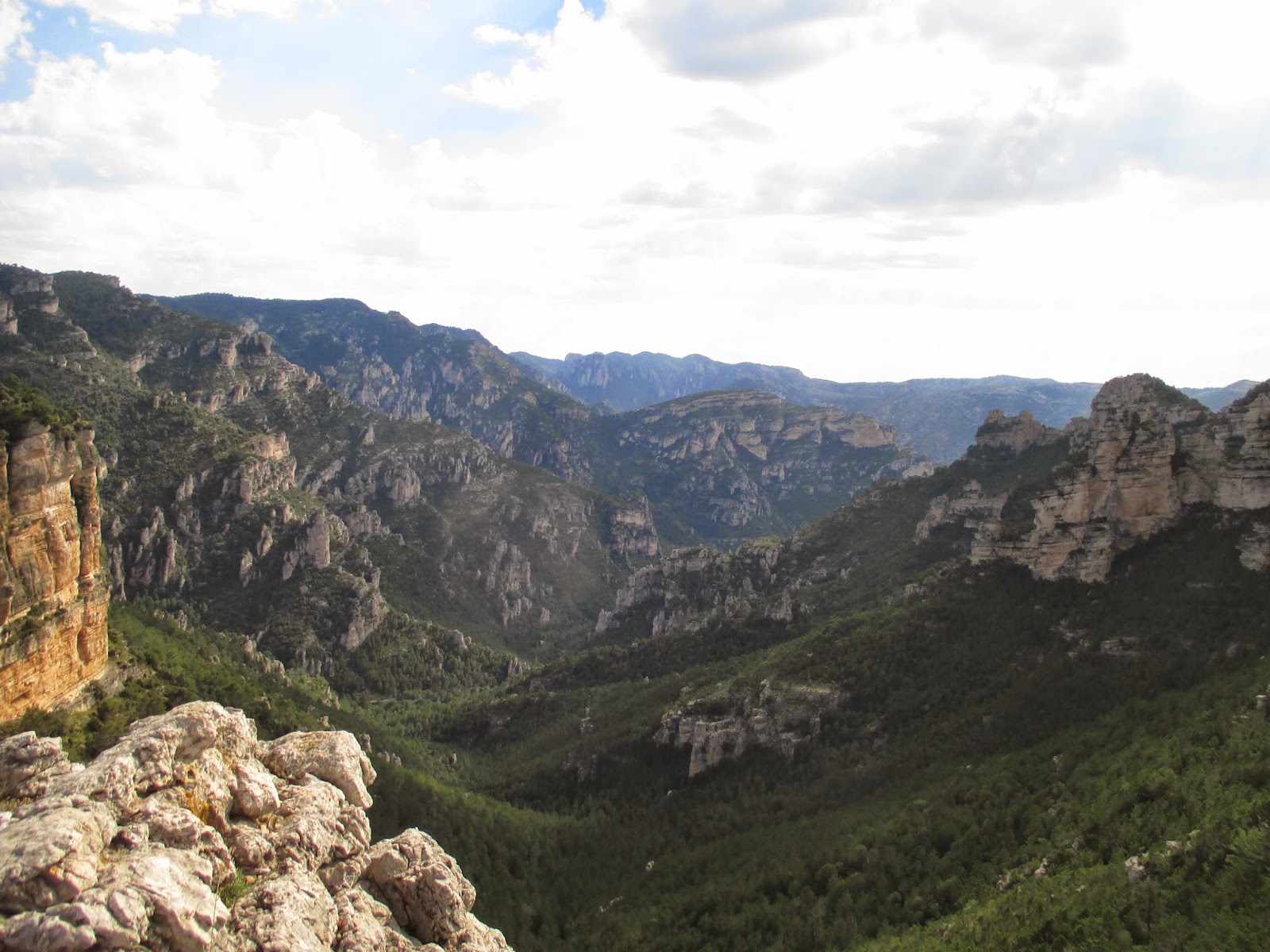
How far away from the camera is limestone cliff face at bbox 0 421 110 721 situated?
179ft

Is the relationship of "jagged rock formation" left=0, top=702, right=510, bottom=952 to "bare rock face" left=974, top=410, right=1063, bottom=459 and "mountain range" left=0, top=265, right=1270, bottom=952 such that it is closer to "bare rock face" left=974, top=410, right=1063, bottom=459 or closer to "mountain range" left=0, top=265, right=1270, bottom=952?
"mountain range" left=0, top=265, right=1270, bottom=952

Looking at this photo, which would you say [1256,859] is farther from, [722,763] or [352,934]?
[722,763]

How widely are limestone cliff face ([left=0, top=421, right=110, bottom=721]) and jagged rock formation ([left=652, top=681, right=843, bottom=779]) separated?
64.5 metres

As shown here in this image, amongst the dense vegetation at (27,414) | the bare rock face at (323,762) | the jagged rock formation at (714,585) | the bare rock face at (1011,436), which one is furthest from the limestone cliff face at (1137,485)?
the dense vegetation at (27,414)

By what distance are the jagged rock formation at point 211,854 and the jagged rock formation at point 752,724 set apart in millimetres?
68411

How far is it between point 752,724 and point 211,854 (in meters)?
80.8

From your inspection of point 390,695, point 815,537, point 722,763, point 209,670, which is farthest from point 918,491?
point 209,670

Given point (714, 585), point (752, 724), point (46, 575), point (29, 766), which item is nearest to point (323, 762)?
point (29, 766)

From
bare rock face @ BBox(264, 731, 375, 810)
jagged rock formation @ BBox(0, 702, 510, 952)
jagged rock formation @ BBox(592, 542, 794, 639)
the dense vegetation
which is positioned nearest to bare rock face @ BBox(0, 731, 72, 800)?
jagged rock formation @ BBox(0, 702, 510, 952)

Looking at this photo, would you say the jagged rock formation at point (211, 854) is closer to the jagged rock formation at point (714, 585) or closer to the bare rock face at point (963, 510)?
the bare rock face at point (963, 510)

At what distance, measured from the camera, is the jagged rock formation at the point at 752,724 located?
93812mm

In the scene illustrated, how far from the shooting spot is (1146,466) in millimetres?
87062

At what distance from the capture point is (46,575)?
191 ft

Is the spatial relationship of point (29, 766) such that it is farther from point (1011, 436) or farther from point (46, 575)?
point (1011, 436)
